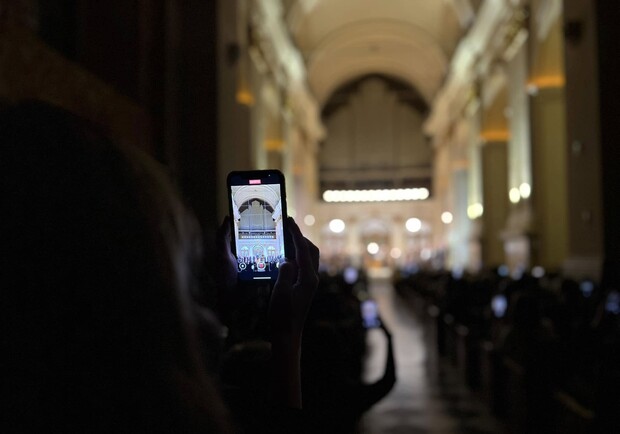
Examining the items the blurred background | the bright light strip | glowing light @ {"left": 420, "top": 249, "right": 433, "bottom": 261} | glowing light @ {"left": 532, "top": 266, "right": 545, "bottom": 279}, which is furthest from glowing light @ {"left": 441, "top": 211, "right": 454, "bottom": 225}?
glowing light @ {"left": 532, "top": 266, "right": 545, "bottom": 279}

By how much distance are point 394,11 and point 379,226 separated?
45.8 ft

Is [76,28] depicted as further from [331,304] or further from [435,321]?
[435,321]

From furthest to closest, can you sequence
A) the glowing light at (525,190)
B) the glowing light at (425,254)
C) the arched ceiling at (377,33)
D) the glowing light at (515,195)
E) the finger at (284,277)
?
the glowing light at (425,254), the arched ceiling at (377,33), the glowing light at (515,195), the glowing light at (525,190), the finger at (284,277)

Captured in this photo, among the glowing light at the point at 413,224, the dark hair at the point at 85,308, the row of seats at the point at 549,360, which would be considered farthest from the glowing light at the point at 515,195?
the glowing light at the point at 413,224

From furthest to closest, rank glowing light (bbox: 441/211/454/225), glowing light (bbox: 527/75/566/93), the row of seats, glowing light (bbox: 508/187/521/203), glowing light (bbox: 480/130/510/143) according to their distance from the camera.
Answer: glowing light (bbox: 441/211/454/225) < glowing light (bbox: 480/130/510/143) < glowing light (bbox: 508/187/521/203) < glowing light (bbox: 527/75/566/93) < the row of seats

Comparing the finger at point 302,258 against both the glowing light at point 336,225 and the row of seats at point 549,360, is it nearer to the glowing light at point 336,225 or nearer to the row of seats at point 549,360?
the row of seats at point 549,360

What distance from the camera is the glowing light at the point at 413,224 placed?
39.3 m

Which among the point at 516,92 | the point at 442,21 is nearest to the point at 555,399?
the point at 516,92

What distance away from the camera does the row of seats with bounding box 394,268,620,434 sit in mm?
4094

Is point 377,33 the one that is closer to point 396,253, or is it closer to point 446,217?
point 446,217

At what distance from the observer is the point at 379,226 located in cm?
4012

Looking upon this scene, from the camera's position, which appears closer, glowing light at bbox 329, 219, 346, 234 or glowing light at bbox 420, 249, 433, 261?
glowing light at bbox 420, 249, 433, 261

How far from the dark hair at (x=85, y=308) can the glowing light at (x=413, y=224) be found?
39.0 metres

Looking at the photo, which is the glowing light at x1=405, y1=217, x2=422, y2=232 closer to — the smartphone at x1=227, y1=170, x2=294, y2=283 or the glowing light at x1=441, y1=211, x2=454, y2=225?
the glowing light at x1=441, y1=211, x2=454, y2=225
